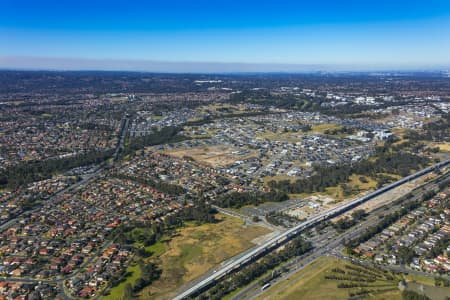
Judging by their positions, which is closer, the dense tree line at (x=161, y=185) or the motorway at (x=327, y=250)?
the motorway at (x=327, y=250)

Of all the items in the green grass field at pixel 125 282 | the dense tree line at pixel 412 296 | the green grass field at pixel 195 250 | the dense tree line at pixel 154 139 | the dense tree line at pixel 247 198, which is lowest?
the green grass field at pixel 125 282

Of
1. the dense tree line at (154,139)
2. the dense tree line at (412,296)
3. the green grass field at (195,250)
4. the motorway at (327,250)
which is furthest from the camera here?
the dense tree line at (154,139)

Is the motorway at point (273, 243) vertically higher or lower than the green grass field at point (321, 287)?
higher

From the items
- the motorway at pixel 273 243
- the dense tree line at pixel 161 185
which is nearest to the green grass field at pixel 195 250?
the motorway at pixel 273 243

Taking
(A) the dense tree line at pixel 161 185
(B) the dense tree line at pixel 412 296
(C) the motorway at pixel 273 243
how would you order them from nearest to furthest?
1. (B) the dense tree line at pixel 412 296
2. (C) the motorway at pixel 273 243
3. (A) the dense tree line at pixel 161 185

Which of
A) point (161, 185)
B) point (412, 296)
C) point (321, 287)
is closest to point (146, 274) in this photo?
point (321, 287)

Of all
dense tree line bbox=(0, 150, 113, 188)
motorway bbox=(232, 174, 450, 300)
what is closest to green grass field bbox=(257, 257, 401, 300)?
motorway bbox=(232, 174, 450, 300)

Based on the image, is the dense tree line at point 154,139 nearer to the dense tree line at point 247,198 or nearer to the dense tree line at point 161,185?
the dense tree line at point 161,185
